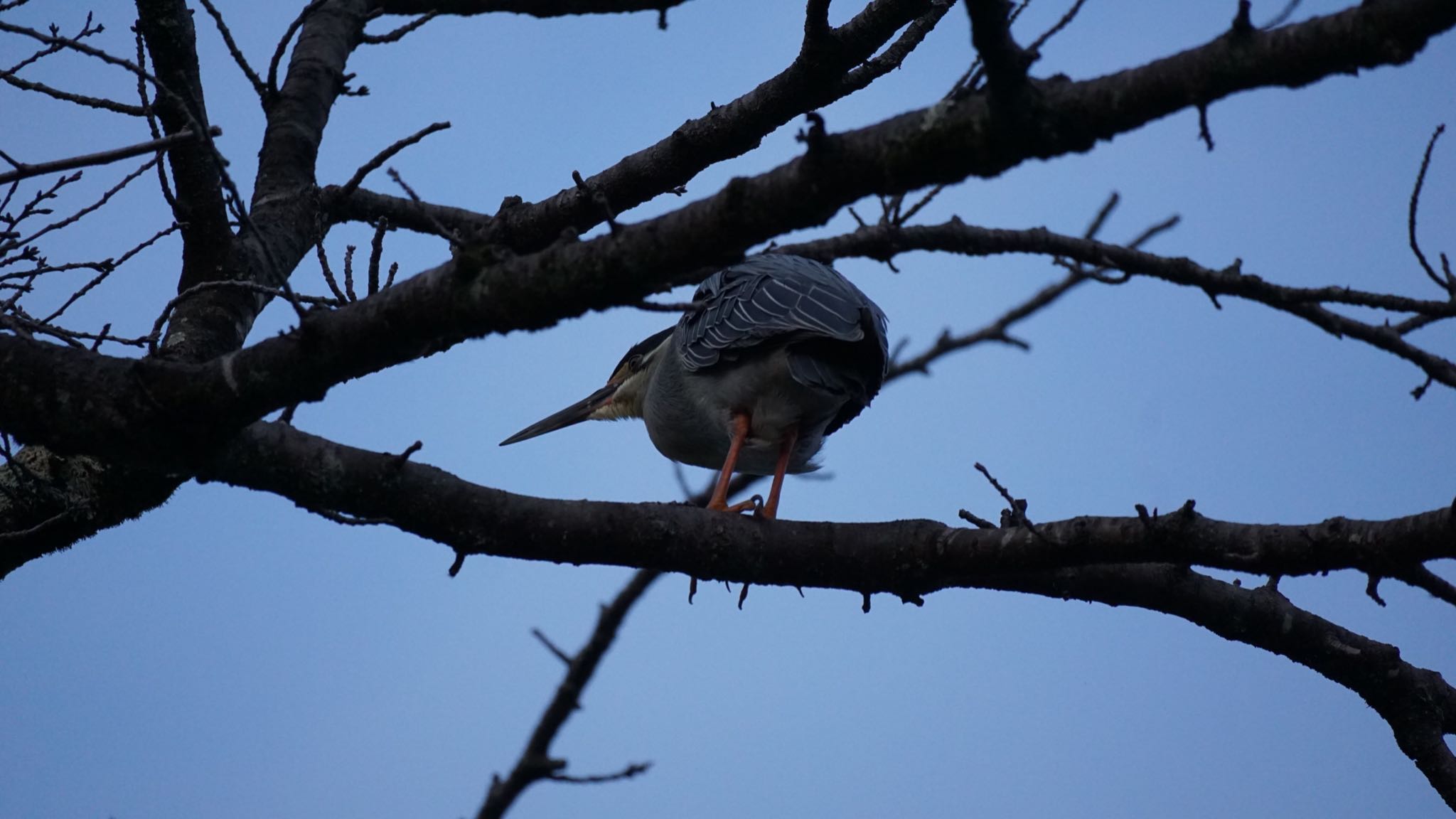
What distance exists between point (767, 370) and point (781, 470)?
1.32ft

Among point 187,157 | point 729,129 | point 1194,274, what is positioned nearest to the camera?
point 1194,274

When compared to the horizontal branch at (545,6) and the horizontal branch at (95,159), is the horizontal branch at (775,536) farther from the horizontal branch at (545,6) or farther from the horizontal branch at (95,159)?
the horizontal branch at (545,6)

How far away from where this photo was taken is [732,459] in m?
4.46

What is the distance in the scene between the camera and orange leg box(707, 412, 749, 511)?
4.20 metres

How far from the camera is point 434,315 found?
2.11 metres

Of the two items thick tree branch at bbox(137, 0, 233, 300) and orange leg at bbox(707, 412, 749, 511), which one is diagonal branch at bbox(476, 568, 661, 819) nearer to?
orange leg at bbox(707, 412, 749, 511)

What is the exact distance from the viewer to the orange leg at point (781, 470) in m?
4.25

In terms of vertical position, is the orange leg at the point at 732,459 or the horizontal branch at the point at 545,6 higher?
the horizontal branch at the point at 545,6

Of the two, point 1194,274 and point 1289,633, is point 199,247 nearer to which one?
point 1194,274

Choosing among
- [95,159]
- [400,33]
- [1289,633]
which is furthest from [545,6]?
[1289,633]

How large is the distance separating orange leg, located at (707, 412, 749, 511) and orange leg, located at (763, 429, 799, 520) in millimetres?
156

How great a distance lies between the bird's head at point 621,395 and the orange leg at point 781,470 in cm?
83

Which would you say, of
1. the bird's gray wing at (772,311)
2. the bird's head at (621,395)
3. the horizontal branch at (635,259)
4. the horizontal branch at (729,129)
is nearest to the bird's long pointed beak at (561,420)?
the bird's head at (621,395)

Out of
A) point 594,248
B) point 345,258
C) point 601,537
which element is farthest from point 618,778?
point 345,258
